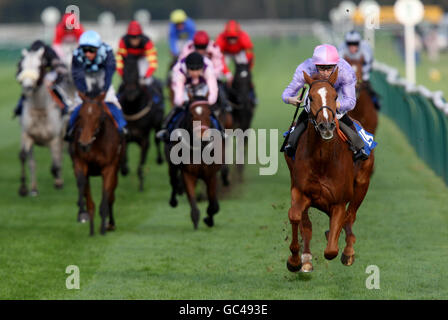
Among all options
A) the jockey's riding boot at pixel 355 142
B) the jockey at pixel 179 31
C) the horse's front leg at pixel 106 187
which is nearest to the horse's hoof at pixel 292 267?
the jockey's riding boot at pixel 355 142

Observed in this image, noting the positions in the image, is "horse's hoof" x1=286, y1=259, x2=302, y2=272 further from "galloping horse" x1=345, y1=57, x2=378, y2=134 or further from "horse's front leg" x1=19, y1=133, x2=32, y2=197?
"horse's front leg" x1=19, y1=133, x2=32, y2=197

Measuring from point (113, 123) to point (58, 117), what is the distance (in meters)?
3.32

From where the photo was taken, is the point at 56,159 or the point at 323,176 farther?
the point at 56,159

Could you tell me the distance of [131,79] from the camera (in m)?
15.1

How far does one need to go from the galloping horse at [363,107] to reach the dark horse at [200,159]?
2666mm

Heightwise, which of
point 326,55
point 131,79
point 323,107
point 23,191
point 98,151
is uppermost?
point 326,55


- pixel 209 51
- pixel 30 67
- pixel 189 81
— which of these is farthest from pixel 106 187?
pixel 209 51

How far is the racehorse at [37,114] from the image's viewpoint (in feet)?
46.4

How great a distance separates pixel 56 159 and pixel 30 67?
176 cm

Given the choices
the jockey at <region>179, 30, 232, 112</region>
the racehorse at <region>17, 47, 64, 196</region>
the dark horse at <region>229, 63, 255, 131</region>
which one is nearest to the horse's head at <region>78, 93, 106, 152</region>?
the jockey at <region>179, 30, 232, 112</region>

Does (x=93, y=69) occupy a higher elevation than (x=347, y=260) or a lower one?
higher

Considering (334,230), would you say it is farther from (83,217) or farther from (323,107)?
(83,217)

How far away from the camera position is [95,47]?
11742mm
